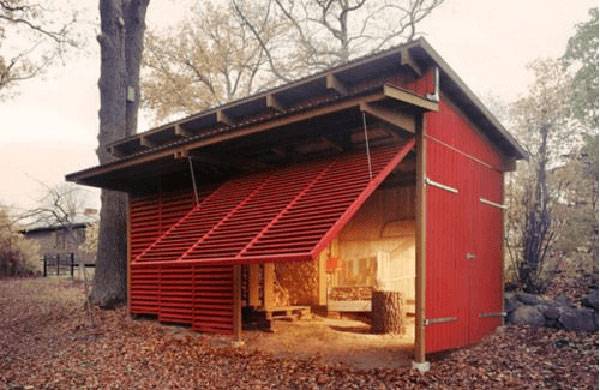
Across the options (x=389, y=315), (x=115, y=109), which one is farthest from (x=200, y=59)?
(x=389, y=315)

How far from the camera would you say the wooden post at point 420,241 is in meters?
7.61

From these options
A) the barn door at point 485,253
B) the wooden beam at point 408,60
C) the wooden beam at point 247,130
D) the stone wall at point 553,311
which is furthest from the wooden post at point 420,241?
the stone wall at point 553,311

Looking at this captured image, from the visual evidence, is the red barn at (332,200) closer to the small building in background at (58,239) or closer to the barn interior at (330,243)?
the barn interior at (330,243)

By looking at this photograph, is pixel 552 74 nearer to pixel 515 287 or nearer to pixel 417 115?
pixel 515 287

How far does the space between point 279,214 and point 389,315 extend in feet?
13.6

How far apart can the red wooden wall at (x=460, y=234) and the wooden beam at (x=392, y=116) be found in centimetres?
58

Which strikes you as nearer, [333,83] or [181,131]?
[333,83]

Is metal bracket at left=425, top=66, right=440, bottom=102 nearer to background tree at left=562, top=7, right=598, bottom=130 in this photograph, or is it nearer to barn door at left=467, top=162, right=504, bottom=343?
barn door at left=467, top=162, right=504, bottom=343

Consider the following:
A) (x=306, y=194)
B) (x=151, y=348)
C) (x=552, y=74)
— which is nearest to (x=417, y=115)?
(x=306, y=194)

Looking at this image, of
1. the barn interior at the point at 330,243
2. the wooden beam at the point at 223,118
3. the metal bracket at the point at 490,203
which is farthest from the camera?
the metal bracket at the point at 490,203

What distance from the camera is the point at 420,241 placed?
7699 mm

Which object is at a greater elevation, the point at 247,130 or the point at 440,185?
the point at 247,130

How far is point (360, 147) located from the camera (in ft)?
28.5

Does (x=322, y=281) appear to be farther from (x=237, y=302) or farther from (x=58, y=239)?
(x=58, y=239)
